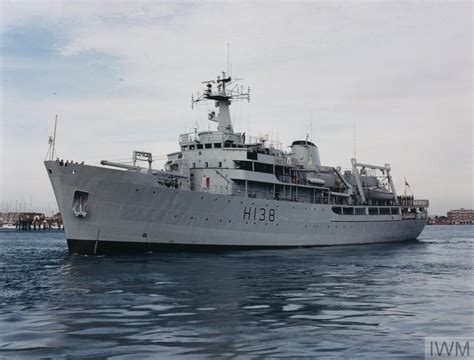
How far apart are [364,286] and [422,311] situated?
418cm

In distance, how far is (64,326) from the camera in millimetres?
9797

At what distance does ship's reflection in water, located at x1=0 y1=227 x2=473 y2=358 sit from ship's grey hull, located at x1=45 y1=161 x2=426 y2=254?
185 inches

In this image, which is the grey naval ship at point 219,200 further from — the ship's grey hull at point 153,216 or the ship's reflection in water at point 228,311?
the ship's reflection in water at point 228,311

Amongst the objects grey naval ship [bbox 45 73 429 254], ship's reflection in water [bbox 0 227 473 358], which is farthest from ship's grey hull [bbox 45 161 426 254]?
ship's reflection in water [bbox 0 227 473 358]

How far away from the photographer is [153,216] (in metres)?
26.3

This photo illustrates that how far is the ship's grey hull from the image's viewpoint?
81.6 ft

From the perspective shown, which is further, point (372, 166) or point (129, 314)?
point (372, 166)

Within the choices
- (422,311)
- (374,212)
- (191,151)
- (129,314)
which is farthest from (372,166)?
(129,314)

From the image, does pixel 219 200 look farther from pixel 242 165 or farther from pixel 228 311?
pixel 228 311

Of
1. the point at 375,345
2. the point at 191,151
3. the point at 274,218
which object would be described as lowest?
the point at 375,345

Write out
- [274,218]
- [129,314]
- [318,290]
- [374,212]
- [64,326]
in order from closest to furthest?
[64,326] < [129,314] < [318,290] < [274,218] < [374,212]

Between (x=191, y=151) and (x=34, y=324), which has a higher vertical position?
(x=191, y=151)

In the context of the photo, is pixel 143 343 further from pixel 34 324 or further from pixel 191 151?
pixel 191 151

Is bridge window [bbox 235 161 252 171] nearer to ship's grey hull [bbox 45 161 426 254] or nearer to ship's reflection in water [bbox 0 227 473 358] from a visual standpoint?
ship's grey hull [bbox 45 161 426 254]
